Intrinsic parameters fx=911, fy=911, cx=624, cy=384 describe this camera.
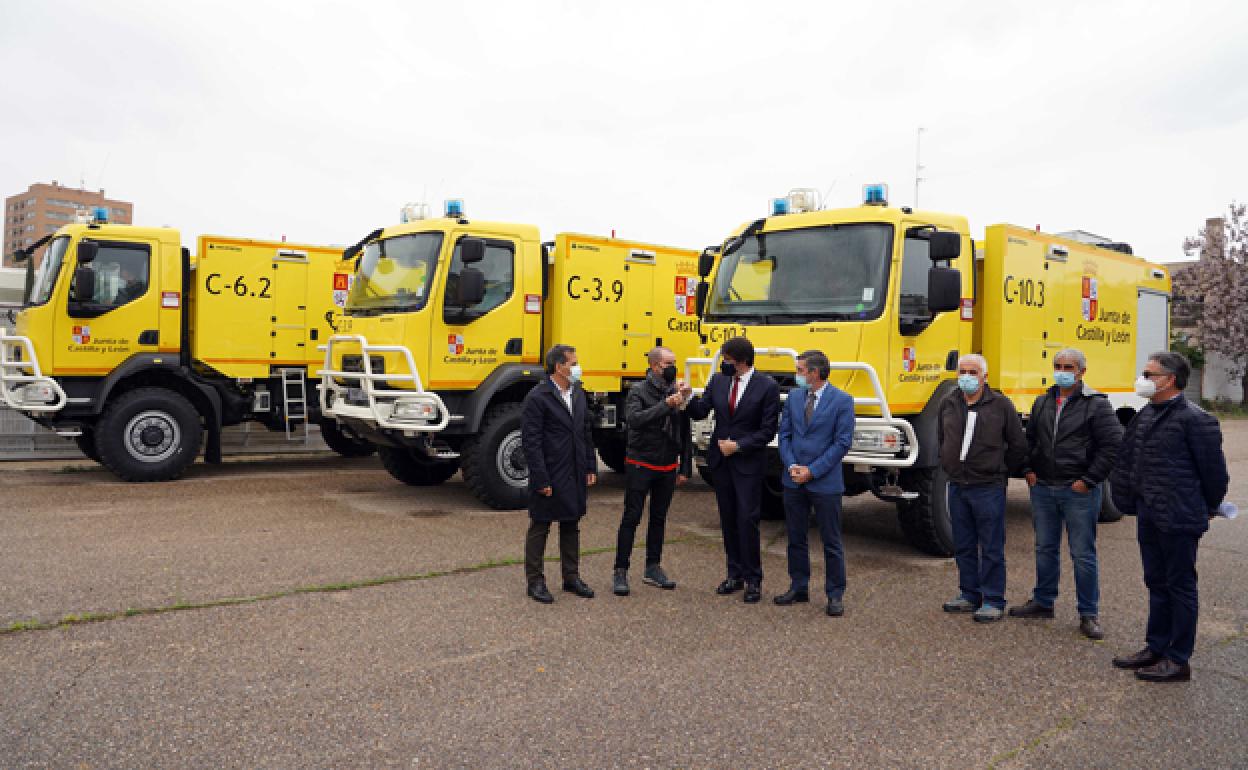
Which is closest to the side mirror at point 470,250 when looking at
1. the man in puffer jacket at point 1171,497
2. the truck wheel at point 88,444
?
the truck wheel at point 88,444

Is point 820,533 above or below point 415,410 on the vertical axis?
below

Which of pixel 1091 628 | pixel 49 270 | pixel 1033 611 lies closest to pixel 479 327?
pixel 49 270

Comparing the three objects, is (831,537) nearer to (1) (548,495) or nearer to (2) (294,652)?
(1) (548,495)

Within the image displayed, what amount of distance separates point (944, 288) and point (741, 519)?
249cm

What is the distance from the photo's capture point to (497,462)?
9.23 metres

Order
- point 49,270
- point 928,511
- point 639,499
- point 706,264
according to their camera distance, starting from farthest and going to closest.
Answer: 1. point 49,270
2. point 706,264
3. point 928,511
4. point 639,499

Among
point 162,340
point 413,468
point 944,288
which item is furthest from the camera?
point 162,340

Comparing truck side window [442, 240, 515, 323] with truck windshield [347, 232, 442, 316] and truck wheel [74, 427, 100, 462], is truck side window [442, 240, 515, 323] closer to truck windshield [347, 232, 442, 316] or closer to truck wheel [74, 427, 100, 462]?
truck windshield [347, 232, 442, 316]

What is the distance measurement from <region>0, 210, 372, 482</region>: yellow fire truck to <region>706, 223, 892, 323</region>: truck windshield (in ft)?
16.5

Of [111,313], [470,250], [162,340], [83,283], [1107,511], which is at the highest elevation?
[470,250]

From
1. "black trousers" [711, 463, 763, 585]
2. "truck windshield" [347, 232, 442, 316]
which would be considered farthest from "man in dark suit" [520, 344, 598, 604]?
"truck windshield" [347, 232, 442, 316]

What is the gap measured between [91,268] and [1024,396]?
10.1 metres

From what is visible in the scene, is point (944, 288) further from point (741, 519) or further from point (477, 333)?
point (477, 333)

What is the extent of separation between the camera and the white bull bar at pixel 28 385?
10.3 meters
